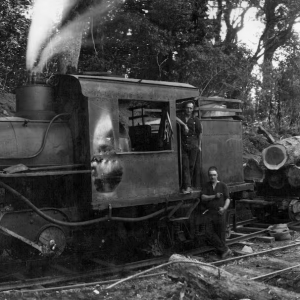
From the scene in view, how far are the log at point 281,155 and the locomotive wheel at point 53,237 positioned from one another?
20.9ft

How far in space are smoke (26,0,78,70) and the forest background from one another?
0.11m

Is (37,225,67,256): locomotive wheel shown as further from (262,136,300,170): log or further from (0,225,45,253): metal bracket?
(262,136,300,170): log

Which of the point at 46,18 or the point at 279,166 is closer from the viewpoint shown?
the point at 279,166

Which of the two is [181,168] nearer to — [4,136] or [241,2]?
[4,136]

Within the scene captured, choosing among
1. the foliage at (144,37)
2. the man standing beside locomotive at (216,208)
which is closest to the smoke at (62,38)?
the foliage at (144,37)

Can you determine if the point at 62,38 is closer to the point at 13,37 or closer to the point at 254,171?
the point at 13,37

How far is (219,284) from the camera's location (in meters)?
4.96

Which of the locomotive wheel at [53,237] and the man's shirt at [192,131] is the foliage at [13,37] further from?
the locomotive wheel at [53,237]

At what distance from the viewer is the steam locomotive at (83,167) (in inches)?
239

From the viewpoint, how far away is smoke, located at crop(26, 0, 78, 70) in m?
11.1

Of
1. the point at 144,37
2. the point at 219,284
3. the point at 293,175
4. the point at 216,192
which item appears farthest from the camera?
the point at 144,37

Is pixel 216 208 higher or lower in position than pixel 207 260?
higher

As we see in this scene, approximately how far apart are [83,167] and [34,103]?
1.22 meters

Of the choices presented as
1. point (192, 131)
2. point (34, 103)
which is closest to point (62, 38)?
point (34, 103)
